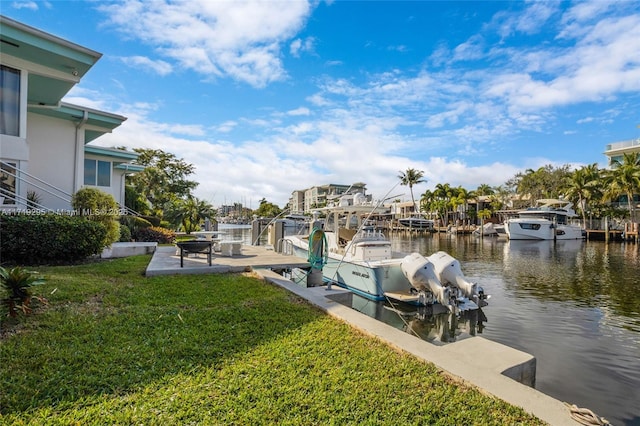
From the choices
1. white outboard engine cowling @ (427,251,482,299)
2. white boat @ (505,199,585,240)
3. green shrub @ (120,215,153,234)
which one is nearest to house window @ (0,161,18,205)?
green shrub @ (120,215,153,234)

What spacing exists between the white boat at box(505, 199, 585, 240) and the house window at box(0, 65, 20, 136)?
46797 millimetres

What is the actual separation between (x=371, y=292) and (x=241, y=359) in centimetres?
813

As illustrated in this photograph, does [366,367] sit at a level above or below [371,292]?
above

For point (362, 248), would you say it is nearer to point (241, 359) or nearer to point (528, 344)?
point (528, 344)

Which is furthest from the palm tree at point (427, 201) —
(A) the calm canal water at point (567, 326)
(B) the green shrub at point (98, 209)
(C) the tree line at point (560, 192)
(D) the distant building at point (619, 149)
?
(B) the green shrub at point (98, 209)

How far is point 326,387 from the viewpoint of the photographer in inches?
136

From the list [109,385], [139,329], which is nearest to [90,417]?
[109,385]

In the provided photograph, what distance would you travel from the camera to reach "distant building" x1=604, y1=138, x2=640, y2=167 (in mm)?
49844

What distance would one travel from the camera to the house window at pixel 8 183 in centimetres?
1067

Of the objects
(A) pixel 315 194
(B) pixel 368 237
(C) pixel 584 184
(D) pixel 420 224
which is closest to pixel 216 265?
(B) pixel 368 237

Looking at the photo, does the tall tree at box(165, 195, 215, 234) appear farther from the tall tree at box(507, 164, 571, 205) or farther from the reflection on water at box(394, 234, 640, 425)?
the tall tree at box(507, 164, 571, 205)

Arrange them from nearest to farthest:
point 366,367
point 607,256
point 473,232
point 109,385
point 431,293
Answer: point 109,385 → point 366,367 → point 431,293 → point 607,256 → point 473,232

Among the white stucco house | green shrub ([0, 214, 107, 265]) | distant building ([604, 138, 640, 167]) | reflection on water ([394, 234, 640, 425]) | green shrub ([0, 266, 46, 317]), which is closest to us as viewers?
green shrub ([0, 266, 46, 317])

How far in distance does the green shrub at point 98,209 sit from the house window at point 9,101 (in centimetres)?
289
